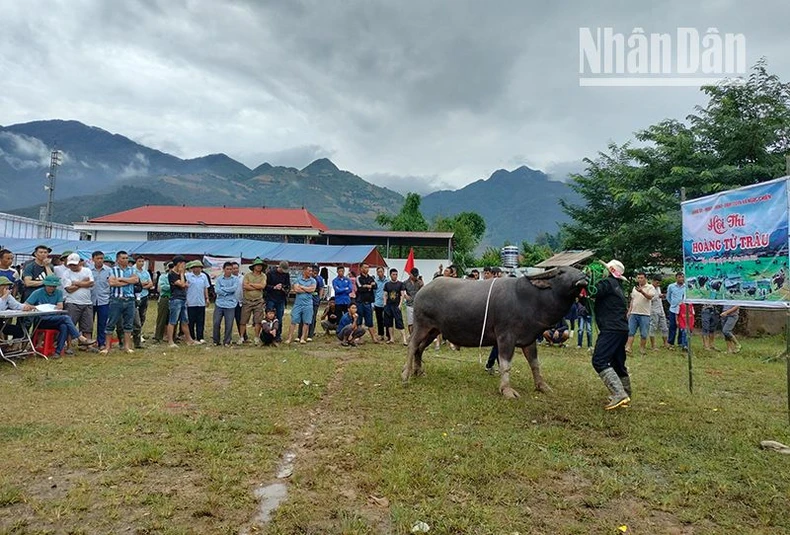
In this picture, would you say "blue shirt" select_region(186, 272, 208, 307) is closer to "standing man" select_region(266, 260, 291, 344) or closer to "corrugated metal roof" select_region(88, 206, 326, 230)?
"standing man" select_region(266, 260, 291, 344)

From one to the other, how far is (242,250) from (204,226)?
512 inches

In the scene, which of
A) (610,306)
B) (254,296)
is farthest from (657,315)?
(254,296)

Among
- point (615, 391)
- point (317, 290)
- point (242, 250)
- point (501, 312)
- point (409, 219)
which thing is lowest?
point (615, 391)

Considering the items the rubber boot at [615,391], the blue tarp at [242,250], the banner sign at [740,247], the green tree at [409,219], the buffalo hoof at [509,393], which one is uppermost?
the green tree at [409,219]

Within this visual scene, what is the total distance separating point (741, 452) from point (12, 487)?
620cm

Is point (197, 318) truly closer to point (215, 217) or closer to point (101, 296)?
point (101, 296)

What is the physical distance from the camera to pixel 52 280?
9094 mm

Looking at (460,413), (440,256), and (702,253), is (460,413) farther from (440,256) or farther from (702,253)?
(440,256)

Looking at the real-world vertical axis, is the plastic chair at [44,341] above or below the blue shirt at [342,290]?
below

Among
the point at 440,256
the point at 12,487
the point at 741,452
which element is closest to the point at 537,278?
the point at 741,452

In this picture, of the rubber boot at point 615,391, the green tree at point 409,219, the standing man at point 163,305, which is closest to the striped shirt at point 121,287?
the standing man at point 163,305

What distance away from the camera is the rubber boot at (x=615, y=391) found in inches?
234

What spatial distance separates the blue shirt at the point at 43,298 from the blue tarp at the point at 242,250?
16.2m

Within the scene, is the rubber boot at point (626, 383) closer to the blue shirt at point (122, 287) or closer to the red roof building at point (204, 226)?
the blue shirt at point (122, 287)
